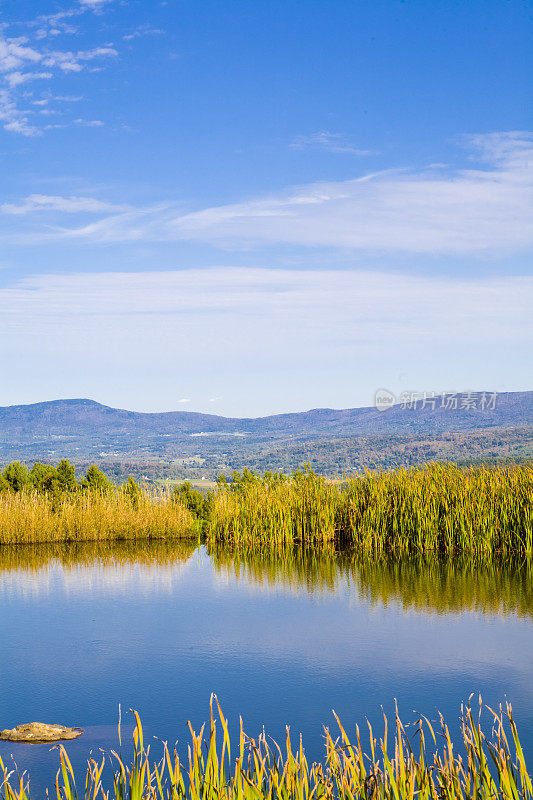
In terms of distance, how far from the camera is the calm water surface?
199 inches

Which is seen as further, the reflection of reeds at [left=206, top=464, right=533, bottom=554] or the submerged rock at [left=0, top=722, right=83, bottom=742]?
the reflection of reeds at [left=206, top=464, right=533, bottom=554]

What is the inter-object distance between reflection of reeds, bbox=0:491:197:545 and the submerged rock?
822 centimetres

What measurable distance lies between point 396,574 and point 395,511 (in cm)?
208

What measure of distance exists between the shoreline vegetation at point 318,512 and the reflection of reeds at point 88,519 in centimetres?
2

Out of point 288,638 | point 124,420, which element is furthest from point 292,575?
point 124,420

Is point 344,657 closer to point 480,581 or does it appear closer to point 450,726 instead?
point 450,726

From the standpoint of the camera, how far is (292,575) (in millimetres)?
9898

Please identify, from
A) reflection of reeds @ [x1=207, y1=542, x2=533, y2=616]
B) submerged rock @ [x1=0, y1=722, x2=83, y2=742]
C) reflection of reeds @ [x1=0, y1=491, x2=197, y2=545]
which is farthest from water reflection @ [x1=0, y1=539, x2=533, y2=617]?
submerged rock @ [x1=0, y1=722, x2=83, y2=742]

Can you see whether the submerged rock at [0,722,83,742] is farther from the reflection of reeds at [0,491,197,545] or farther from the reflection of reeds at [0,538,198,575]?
the reflection of reeds at [0,491,197,545]

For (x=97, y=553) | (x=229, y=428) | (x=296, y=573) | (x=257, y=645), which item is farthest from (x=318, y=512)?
(x=229, y=428)

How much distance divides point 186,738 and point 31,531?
880 centimetres

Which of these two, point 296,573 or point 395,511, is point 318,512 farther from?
point 296,573

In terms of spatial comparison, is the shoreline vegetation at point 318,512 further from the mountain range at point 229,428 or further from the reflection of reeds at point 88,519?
the mountain range at point 229,428

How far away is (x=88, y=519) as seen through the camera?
12.9m
